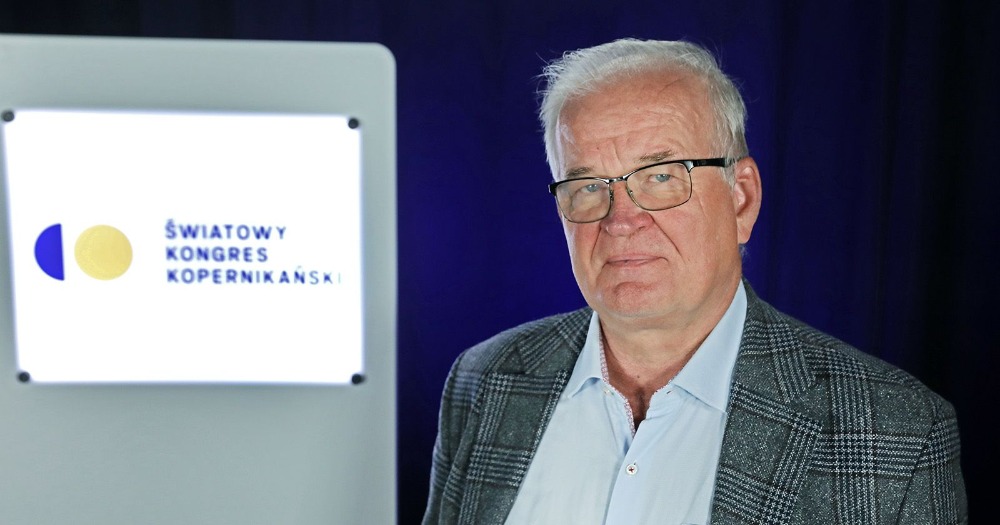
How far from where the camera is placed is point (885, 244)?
2123 mm

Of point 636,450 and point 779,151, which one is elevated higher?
point 779,151

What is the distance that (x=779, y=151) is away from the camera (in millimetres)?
2129

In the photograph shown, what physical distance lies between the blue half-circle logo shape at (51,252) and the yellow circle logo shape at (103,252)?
2 cm

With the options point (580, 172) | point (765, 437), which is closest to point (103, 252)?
point (580, 172)

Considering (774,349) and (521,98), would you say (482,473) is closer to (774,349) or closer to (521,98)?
(774,349)

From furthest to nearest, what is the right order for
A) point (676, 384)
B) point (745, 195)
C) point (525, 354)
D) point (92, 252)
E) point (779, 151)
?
point (779, 151) → point (525, 354) → point (745, 195) → point (676, 384) → point (92, 252)

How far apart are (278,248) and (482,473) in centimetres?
58

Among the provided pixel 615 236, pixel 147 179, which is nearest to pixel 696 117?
pixel 615 236

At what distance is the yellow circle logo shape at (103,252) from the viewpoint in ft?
3.15

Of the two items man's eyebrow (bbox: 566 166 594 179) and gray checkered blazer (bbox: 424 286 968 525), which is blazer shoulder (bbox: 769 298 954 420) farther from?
man's eyebrow (bbox: 566 166 594 179)

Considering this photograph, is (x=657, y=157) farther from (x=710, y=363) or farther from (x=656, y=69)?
(x=710, y=363)

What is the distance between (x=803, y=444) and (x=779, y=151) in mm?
1191

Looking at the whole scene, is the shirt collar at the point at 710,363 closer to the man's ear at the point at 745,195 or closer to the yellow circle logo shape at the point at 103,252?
the man's ear at the point at 745,195

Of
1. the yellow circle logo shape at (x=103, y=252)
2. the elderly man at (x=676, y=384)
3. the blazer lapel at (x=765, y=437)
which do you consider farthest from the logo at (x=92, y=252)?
the blazer lapel at (x=765, y=437)
